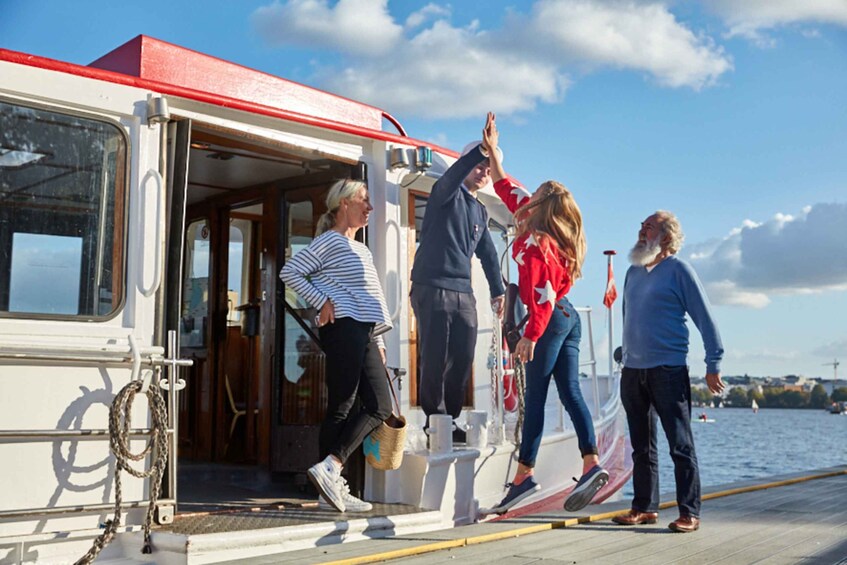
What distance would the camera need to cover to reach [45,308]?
373 centimetres

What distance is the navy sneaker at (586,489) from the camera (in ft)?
16.0

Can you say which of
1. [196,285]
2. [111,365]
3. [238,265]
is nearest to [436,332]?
[111,365]

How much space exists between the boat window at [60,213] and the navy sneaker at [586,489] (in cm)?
258

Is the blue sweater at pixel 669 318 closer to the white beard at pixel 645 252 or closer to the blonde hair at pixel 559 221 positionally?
the white beard at pixel 645 252

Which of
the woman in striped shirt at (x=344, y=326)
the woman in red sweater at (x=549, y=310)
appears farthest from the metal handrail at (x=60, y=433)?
the woman in red sweater at (x=549, y=310)

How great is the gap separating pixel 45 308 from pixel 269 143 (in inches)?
58.5

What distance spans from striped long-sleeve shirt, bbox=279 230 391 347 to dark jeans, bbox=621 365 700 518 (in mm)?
1421

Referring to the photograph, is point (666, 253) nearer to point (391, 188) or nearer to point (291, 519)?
point (391, 188)

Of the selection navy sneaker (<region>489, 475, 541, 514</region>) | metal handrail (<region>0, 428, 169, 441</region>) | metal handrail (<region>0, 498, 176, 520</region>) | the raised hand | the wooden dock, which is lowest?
the wooden dock

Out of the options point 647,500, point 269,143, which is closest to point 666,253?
point 647,500

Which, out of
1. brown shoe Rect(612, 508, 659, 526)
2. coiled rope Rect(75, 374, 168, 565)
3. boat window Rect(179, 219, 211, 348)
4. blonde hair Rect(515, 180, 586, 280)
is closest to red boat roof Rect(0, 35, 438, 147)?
blonde hair Rect(515, 180, 586, 280)

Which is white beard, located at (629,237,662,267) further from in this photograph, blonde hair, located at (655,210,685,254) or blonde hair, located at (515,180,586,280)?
blonde hair, located at (515,180,586,280)

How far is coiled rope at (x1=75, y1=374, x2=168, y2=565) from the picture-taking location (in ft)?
12.1

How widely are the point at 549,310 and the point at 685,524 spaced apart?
1.29 m
